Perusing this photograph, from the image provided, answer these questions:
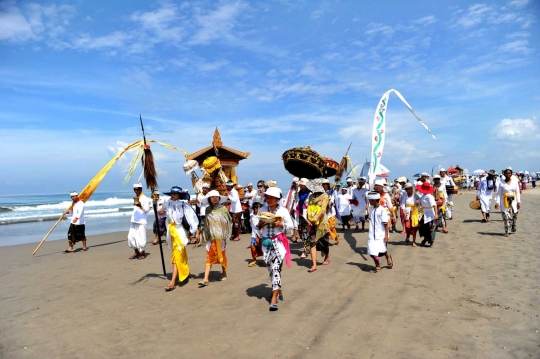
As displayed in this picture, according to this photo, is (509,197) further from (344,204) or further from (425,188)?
(344,204)

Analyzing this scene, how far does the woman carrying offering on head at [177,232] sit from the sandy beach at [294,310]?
1.01 feet

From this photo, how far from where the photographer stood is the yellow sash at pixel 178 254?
247 inches

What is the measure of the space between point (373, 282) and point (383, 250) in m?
0.82

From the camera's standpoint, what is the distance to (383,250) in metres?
6.69

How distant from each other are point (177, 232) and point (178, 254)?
40cm

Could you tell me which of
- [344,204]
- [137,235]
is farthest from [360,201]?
[137,235]

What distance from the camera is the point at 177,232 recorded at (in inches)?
252

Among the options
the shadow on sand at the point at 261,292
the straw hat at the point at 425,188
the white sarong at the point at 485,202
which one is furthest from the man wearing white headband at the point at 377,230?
the white sarong at the point at 485,202

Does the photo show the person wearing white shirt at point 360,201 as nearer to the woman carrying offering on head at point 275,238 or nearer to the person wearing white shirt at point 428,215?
the person wearing white shirt at point 428,215

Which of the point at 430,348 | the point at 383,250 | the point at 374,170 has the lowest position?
the point at 430,348

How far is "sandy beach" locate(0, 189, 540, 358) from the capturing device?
12.7ft

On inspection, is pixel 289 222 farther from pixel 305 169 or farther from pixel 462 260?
pixel 462 260

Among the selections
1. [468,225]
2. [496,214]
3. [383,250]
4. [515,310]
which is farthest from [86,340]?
[496,214]

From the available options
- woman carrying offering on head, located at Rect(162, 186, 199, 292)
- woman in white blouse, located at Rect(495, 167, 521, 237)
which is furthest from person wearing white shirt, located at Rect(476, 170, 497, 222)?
woman carrying offering on head, located at Rect(162, 186, 199, 292)
